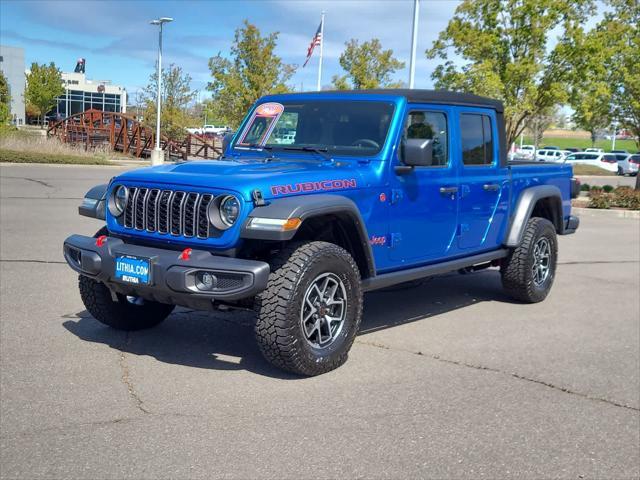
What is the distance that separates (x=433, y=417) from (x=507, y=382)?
979 millimetres

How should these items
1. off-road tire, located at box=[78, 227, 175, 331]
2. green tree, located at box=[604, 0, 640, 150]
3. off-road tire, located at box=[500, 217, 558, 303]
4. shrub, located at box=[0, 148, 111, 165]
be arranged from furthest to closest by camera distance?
shrub, located at box=[0, 148, 111, 165] < green tree, located at box=[604, 0, 640, 150] < off-road tire, located at box=[500, 217, 558, 303] < off-road tire, located at box=[78, 227, 175, 331]

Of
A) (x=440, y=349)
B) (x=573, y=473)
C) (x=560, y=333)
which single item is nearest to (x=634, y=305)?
(x=560, y=333)

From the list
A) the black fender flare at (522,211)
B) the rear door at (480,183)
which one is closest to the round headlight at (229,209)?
the rear door at (480,183)

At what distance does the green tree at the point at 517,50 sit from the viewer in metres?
19.8

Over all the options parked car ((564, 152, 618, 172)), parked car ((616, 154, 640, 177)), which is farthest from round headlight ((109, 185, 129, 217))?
parked car ((564, 152, 618, 172))

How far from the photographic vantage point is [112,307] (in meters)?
5.61

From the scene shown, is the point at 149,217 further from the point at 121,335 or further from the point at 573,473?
the point at 573,473

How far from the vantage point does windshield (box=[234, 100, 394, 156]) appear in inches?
226

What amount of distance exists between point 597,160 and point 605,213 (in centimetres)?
3498

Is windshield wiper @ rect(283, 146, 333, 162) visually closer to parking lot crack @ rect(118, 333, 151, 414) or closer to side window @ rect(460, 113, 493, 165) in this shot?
side window @ rect(460, 113, 493, 165)

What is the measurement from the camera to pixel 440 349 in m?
5.78

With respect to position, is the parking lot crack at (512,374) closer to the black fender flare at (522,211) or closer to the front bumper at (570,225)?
the black fender flare at (522,211)

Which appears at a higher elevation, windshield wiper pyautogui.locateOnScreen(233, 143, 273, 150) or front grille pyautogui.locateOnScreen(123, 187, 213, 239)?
windshield wiper pyautogui.locateOnScreen(233, 143, 273, 150)

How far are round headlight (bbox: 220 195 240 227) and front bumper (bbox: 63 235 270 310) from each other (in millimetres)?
247
